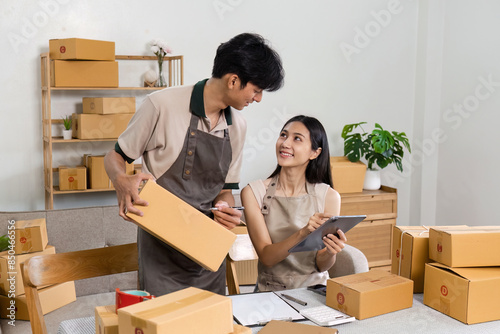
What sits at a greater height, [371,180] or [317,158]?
[317,158]

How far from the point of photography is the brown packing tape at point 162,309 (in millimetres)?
1105

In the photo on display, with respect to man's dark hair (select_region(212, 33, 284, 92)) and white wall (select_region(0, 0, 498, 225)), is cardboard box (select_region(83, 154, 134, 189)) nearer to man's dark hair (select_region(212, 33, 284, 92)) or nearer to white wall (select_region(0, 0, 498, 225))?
white wall (select_region(0, 0, 498, 225))

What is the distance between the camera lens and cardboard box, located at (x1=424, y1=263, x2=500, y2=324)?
5.33 ft

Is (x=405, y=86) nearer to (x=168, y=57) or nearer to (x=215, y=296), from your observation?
(x=168, y=57)

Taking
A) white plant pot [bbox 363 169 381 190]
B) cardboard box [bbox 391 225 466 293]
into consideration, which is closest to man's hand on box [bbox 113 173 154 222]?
cardboard box [bbox 391 225 466 293]

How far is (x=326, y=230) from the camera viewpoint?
1.88 metres

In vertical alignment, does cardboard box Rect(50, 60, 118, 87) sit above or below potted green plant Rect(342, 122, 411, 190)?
above

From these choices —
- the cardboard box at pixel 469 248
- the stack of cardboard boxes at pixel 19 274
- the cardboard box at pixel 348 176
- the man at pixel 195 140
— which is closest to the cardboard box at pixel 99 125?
the stack of cardboard boxes at pixel 19 274

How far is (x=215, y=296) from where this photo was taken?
1223 mm

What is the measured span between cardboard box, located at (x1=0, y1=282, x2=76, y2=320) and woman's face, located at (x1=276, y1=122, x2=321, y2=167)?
147cm

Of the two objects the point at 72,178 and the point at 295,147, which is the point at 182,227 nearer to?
the point at 295,147

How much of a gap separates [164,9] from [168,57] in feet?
1.22

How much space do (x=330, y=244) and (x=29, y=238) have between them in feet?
5.57

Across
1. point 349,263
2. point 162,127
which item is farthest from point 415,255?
point 162,127
